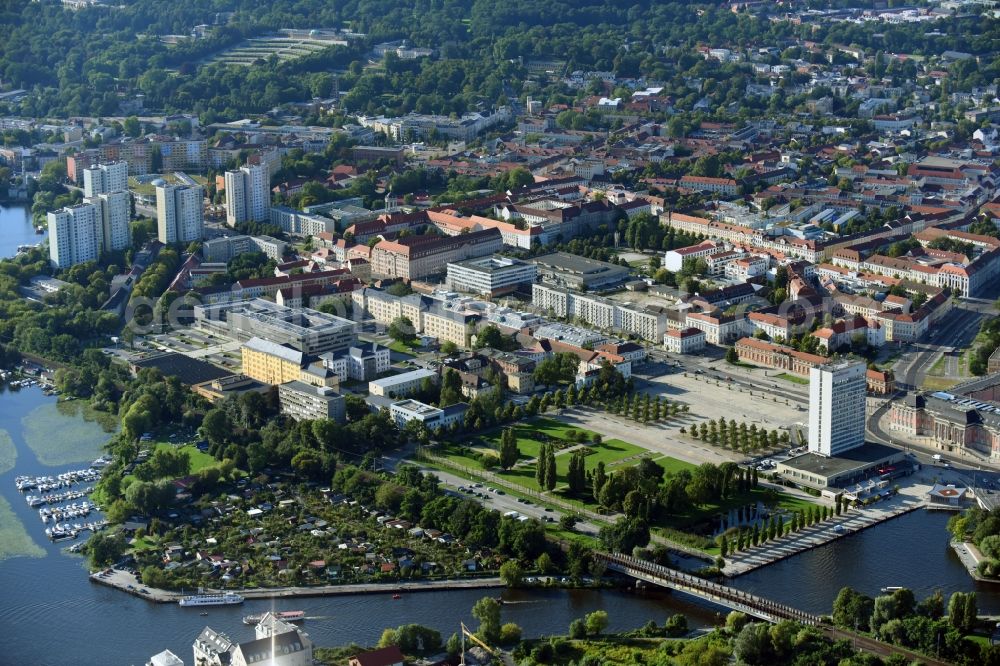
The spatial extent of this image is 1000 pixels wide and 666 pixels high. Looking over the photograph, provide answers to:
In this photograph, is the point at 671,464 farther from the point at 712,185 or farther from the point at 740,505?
the point at 712,185

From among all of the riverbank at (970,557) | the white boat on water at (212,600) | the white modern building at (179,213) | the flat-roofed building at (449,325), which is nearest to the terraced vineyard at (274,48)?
the white modern building at (179,213)

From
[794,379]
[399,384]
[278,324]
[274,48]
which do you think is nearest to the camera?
[399,384]

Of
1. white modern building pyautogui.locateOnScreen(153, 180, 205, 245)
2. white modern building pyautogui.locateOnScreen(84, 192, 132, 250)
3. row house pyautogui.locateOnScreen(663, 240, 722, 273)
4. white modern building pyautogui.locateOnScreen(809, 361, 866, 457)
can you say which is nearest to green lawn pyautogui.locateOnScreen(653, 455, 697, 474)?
white modern building pyautogui.locateOnScreen(809, 361, 866, 457)

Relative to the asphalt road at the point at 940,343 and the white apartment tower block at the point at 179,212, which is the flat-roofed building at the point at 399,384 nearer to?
the asphalt road at the point at 940,343

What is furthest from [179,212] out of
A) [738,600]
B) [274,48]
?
[274,48]

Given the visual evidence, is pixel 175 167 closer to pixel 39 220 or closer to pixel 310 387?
pixel 39 220

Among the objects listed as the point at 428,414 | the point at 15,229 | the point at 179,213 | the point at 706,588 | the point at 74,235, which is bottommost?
the point at 15,229

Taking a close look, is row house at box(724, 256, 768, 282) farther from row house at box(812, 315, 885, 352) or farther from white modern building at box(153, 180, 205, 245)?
white modern building at box(153, 180, 205, 245)
